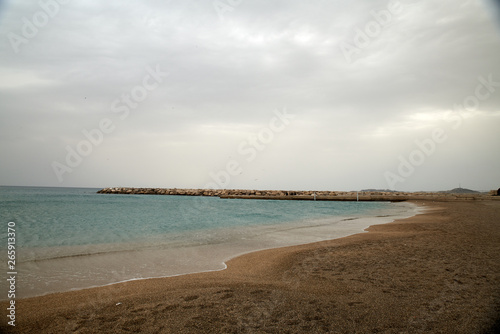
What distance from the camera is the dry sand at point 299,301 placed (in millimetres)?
3639

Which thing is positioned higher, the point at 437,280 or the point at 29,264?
the point at 437,280

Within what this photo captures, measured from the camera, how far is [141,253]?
30.1ft

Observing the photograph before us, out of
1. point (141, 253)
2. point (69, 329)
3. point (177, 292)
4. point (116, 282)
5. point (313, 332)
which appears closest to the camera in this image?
point (313, 332)

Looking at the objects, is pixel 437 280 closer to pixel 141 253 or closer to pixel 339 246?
pixel 339 246

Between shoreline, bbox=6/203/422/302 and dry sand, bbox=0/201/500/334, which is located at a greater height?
dry sand, bbox=0/201/500/334

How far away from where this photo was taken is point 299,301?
4422mm

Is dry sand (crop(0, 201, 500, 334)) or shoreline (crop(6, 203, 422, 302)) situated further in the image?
shoreline (crop(6, 203, 422, 302))

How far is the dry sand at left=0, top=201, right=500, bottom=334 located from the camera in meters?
→ 3.64

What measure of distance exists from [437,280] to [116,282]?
632 centimetres

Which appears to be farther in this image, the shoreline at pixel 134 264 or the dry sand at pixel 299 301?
the shoreline at pixel 134 264

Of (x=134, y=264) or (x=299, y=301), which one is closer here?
(x=299, y=301)

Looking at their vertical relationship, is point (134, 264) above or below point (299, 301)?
below

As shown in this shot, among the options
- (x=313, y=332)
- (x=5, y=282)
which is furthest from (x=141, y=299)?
(x=5, y=282)

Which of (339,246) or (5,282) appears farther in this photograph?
(339,246)
